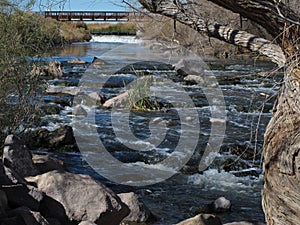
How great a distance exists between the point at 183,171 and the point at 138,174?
0.73m

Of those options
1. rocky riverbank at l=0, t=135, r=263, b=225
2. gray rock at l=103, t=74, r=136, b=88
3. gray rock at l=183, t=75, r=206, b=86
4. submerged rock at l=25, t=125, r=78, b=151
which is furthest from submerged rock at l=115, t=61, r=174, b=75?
rocky riverbank at l=0, t=135, r=263, b=225

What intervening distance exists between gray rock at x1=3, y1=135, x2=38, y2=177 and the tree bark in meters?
2.98

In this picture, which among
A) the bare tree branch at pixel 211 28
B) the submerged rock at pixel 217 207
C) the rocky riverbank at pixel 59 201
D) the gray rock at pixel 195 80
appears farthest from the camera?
the gray rock at pixel 195 80

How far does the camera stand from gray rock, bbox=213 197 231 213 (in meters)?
5.84

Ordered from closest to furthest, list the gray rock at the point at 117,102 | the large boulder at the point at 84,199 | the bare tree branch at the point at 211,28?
the bare tree branch at the point at 211,28, the large boulder at the point at 84,199, the gray rock at the point at 117,102

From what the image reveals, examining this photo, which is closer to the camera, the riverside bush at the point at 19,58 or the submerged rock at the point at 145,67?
the riverside bush at the point at 19,58

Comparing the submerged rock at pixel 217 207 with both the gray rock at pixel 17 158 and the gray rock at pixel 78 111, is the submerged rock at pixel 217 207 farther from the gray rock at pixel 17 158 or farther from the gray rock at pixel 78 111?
the gray rock at pixel 78 111

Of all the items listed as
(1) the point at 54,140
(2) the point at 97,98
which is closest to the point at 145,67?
(2) the point at 97,98

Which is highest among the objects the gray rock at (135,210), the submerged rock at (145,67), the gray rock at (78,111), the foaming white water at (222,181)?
the submerged rock at (145,67)

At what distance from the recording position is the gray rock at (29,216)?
3902 millimetres

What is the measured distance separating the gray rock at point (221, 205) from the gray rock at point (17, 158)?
2225 millimetres

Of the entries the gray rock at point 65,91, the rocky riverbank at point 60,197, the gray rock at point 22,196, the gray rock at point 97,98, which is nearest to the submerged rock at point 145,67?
the gray rock at point 65,91

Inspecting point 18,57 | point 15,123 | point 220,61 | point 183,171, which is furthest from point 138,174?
point 220,61

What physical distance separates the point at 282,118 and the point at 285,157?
267 mm
